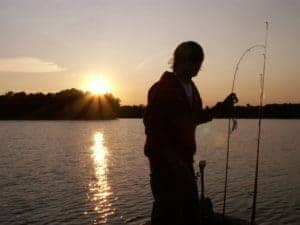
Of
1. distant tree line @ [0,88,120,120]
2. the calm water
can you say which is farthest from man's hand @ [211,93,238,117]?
distant tree line @ [0,88,120,120]

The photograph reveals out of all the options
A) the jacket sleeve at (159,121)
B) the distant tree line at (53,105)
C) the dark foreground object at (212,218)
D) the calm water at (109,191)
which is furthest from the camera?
the distant tree line at (53,105)

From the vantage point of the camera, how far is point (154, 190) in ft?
14.1

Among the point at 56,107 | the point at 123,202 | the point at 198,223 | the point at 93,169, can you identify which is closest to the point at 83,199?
the point at 123,202

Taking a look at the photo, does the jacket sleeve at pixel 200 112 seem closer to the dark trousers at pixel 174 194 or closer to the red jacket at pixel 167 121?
the red jacket at pixel 167 121

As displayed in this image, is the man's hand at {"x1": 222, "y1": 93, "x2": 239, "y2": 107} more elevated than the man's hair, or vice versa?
the man's hair

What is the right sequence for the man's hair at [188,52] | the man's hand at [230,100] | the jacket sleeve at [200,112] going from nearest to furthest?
1. the man's hair at [188,52]
2. the jacket sleeve at [200,112]
3. the man's hand at [230,100]

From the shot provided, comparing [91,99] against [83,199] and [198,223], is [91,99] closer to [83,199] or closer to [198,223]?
[83,199]

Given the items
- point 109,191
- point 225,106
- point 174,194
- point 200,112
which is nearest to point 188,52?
point 200,112

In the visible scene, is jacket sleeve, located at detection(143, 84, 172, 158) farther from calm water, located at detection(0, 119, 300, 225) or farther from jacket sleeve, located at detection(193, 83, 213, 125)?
calm water, located at detection(0, 119, 300, 225)

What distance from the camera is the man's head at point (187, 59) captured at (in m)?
4.28

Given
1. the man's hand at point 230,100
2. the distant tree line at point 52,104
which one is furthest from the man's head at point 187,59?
the distant tree line at point 52,104

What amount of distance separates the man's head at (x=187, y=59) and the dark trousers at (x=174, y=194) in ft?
2.51

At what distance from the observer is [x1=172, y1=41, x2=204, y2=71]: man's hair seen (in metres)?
4.28

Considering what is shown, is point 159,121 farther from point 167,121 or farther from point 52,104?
point 52,104
